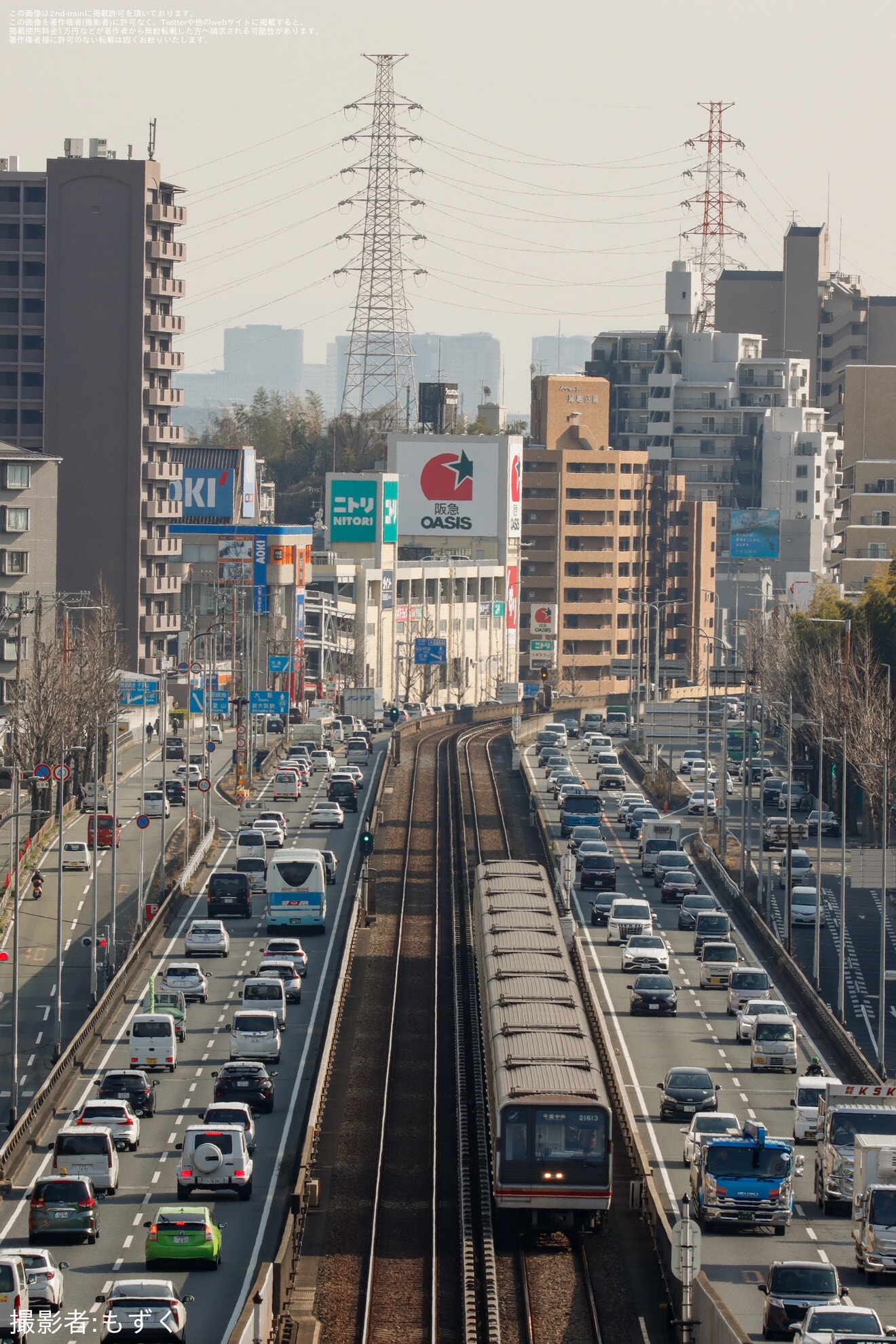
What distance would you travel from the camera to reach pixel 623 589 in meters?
191

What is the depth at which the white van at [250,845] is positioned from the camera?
8275 centimetres

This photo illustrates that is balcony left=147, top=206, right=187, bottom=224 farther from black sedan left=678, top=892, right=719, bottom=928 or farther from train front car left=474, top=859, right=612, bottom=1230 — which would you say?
train front car left=474, top=859, right=612, bottom=1230

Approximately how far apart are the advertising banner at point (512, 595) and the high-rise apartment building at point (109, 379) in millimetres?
46696

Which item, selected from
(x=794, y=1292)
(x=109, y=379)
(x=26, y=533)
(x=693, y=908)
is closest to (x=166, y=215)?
(x=109, y=379)

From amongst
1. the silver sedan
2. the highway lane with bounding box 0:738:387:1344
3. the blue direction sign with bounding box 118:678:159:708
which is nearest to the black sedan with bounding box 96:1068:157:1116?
the highway lane with bounding box 0:738:387:1344

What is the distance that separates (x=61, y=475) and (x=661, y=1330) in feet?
359

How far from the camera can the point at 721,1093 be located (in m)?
52.3

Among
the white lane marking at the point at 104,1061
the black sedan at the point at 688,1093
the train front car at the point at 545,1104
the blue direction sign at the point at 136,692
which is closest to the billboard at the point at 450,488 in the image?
the blue direction sign at the point at 136,692

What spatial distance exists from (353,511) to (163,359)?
24.7m

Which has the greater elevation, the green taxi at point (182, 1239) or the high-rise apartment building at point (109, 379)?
the high-rise apartment building at point (109, 379)

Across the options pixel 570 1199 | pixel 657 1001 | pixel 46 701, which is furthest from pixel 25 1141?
pixel 46 701

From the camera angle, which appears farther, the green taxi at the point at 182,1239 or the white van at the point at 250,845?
the white van at the point at 250,845

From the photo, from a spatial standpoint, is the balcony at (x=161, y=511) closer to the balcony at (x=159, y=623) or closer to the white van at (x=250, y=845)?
the balcony at (x=159, y=623)

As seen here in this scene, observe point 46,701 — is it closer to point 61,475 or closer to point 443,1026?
point 443,1026
